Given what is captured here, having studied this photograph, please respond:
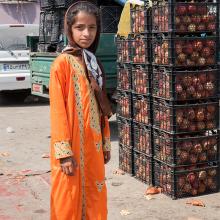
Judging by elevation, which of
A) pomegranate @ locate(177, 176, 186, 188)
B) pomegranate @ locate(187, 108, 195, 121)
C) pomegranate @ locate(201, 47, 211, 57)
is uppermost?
pomegranate @ locate(201, 47, 211, 57)

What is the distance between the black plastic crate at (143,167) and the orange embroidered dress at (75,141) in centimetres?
220

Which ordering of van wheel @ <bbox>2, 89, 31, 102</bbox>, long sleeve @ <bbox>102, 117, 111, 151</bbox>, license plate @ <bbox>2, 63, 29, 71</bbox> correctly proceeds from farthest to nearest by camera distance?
van wheel @ <bbox>2, 89, 31, 102</bbox>, license plate @ <bbox>2, 63, 29, 71</bbox>, long sleeve @ <bbox>102, 117, 111, 151</bbox>

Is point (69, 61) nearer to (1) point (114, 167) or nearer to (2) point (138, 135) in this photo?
(2) point (138, 135)

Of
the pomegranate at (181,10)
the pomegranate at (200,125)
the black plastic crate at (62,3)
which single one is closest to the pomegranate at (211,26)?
the pomegranate at (181,10)

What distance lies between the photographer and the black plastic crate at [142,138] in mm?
5598

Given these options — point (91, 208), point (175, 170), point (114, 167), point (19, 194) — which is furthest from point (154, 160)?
point (91, 208)

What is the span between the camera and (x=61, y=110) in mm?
3320

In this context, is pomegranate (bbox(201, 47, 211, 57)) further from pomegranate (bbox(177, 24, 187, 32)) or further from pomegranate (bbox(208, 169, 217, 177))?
pomegranate (bbox(208, 169, 217, 177))

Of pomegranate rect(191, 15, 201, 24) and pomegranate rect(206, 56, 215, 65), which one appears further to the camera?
pomegranate rect(206, 56, 215, 65)

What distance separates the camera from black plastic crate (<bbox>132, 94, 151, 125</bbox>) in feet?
18.2

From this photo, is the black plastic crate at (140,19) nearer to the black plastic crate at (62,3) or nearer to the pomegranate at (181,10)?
the pomegranate at (181,10)

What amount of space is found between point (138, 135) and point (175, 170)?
0.80m

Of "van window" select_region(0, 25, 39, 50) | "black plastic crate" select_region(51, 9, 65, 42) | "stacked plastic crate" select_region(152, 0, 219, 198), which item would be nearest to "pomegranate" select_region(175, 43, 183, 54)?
"stacked plastic crate" select_region(152, 0, 219, 198)

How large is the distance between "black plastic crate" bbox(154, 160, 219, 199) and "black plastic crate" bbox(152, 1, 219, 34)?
1.41 meters
